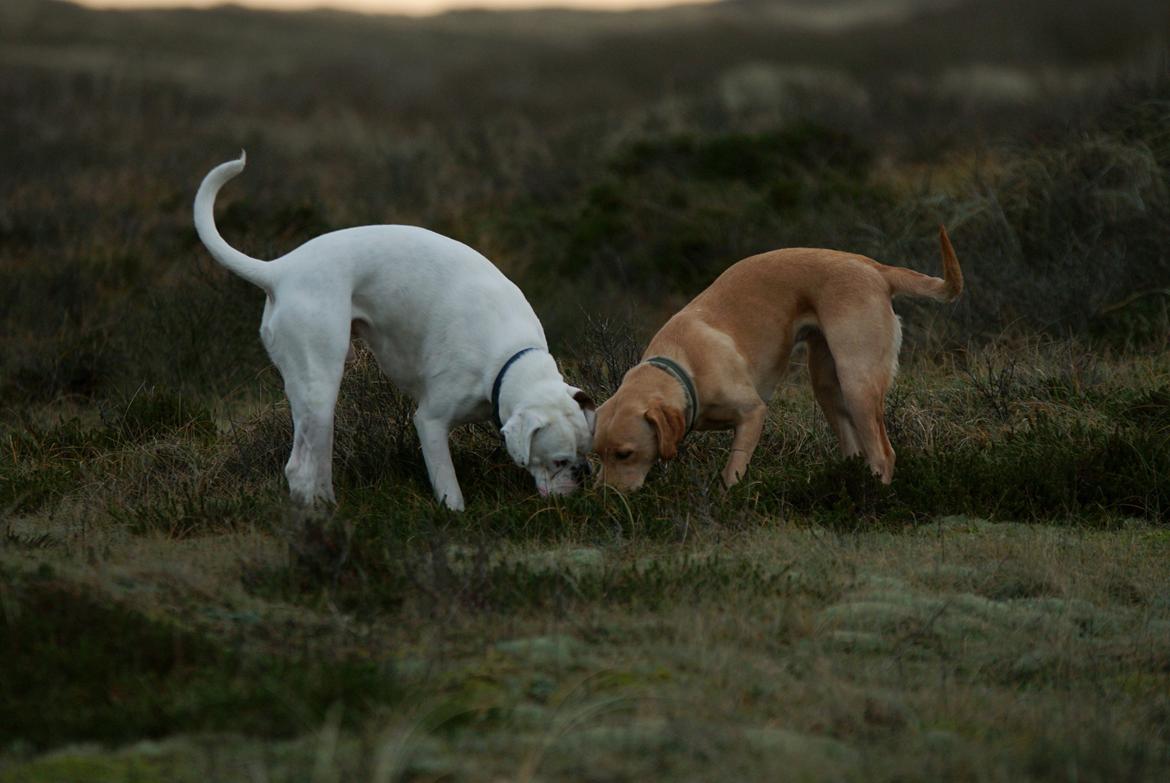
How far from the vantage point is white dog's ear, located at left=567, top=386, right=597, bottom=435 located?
653 cm

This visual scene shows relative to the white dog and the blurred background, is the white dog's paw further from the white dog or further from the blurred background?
the blurred background

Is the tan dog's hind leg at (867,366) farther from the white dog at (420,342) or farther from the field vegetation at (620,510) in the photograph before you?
the white dog at (420,342)

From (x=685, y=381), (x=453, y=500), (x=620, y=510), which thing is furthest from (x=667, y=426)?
(x=453, y=500)

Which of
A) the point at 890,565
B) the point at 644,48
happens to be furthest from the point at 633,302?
the point at 644,48

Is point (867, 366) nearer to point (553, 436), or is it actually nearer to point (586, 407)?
point (586, 407)

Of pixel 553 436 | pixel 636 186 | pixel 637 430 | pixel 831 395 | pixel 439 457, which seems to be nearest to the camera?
pixel 553 436

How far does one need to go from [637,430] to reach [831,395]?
1385 millimetres

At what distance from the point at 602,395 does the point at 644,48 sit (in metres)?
31.8

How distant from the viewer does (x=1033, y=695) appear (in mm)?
4379

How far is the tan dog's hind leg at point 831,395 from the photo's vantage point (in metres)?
7.36

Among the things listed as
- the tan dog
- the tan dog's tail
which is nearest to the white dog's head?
the tan dog

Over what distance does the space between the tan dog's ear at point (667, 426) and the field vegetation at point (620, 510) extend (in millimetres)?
249

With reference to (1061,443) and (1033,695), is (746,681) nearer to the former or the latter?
(1033,695)

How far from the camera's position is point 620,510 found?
20.6 ft
